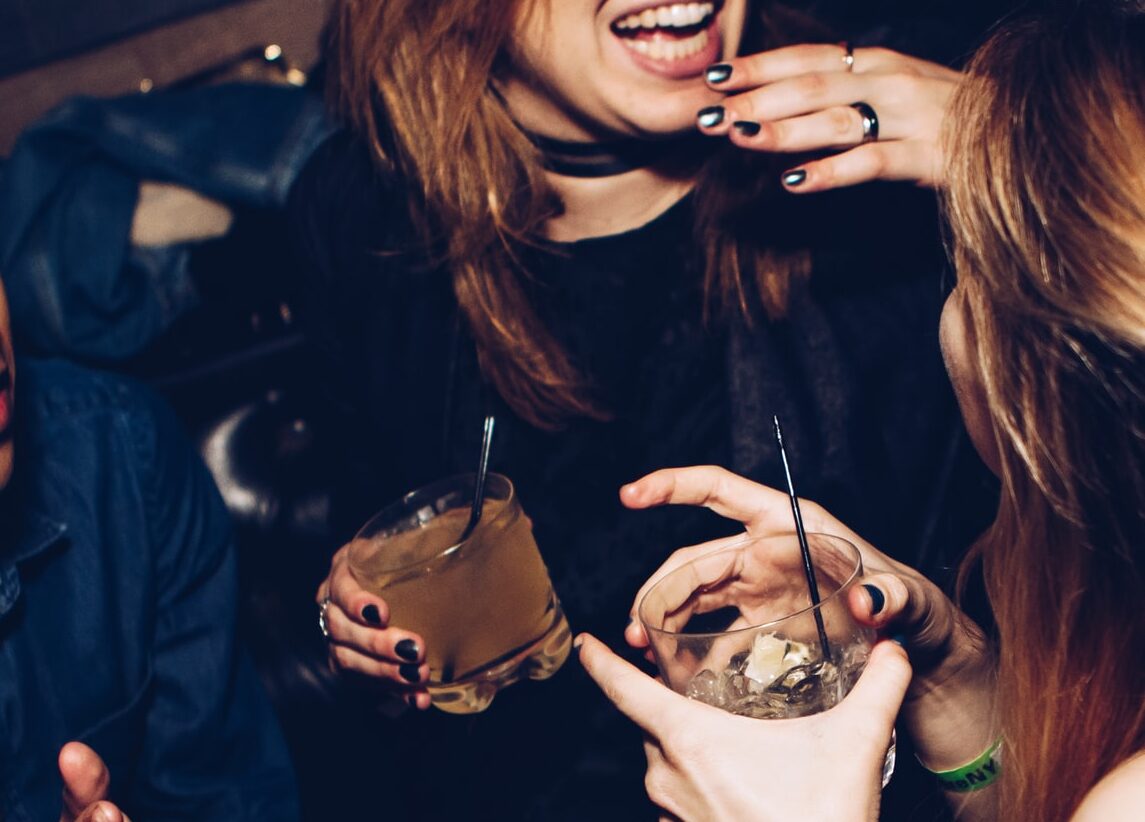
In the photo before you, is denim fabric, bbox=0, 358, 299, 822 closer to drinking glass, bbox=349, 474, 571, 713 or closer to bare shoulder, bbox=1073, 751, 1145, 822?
drinking glass, bbox=349, 474, 571, 713

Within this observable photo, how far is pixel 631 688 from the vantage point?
3.29 feet

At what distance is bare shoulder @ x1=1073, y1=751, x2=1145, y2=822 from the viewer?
2.66ft

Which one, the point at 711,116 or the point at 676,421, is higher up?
the point at 711,116

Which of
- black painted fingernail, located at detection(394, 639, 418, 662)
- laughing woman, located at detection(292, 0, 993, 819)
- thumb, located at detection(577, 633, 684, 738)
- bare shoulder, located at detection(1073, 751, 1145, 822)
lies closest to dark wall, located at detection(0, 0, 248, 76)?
laughing woman, located at detection(292, 0, 993, 819)

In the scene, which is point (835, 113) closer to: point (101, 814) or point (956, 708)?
point (956, 708)

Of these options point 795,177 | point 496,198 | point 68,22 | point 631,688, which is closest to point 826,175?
point 795,177

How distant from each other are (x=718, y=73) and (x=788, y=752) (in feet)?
3.42

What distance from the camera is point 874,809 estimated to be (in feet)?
3.06

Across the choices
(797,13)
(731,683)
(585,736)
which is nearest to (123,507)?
(585,736)

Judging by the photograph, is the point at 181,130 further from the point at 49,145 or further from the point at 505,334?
the point at 505,334

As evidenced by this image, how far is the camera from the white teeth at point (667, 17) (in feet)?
5.35

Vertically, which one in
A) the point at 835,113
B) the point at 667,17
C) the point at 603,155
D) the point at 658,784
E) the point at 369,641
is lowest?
the point at 369,641

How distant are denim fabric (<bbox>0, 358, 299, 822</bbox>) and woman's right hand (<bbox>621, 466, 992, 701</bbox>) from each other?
923mm

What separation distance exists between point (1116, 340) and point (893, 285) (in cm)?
106
